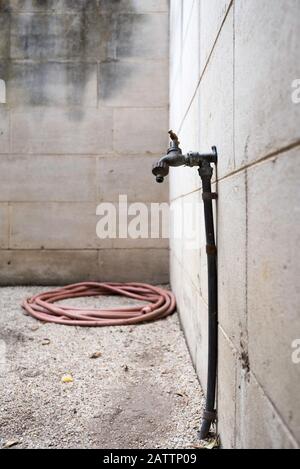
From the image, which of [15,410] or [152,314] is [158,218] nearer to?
[152,314]

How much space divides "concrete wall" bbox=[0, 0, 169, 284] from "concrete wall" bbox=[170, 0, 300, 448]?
7.07ft

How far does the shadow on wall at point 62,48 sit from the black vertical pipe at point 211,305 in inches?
103

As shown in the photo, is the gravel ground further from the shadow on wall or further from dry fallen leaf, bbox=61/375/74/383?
the shadow on wall

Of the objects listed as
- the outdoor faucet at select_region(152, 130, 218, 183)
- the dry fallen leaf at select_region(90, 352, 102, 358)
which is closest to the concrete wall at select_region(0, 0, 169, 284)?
the dry fallen leaf at select_region(90, 352, 102, 358)

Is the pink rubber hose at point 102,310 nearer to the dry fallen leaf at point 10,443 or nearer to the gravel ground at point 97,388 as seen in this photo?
the gravel ground at point 97,388

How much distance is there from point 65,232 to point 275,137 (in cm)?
306

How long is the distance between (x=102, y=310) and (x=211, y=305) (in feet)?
5.05

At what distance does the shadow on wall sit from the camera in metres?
3.49

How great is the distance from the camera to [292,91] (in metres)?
0.64

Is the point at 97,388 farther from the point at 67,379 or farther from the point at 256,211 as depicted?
the point at 256,211

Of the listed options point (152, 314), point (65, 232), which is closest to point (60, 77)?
point (65, 232)

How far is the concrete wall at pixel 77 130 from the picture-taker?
349cm

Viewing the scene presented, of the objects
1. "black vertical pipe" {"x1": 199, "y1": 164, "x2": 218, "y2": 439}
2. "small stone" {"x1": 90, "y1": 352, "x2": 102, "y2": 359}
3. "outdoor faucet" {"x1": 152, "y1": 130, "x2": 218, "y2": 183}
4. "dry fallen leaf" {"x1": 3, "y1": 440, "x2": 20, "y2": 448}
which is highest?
"outdoor faucet" {"x1": 152, "y1": 130, "x2": 218, "y2": 183}

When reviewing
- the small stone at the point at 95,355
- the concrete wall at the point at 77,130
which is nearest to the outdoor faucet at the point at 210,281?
the small stone at the point at 95,355
